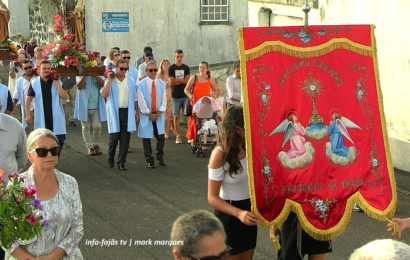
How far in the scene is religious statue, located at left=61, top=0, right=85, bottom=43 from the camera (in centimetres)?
2348

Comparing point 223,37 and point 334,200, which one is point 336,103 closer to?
point 334,200

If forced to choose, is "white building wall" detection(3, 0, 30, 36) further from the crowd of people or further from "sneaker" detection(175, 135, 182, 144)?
"sneaker" detection(175, 135, 182, 144)

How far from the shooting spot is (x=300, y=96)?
5.00 metres

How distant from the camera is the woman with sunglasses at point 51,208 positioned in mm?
4551

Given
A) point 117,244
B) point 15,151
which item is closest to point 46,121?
point 117,244

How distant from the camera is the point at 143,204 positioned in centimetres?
935

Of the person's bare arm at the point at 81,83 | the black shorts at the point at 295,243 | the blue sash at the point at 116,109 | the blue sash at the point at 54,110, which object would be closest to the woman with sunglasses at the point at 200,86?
the blue sash at the point at 116,109

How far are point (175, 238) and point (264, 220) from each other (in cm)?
154

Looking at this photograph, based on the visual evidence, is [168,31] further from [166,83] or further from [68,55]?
[68,55]

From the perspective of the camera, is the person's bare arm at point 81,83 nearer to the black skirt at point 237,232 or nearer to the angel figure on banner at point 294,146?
the black skirt at point 237,232

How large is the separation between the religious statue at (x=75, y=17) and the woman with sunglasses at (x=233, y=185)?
19.4m

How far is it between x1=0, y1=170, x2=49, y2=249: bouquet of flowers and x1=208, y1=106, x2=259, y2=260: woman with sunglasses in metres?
1.44

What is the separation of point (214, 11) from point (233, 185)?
20.5m

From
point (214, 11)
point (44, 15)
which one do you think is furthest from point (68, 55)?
point (44, 15)
